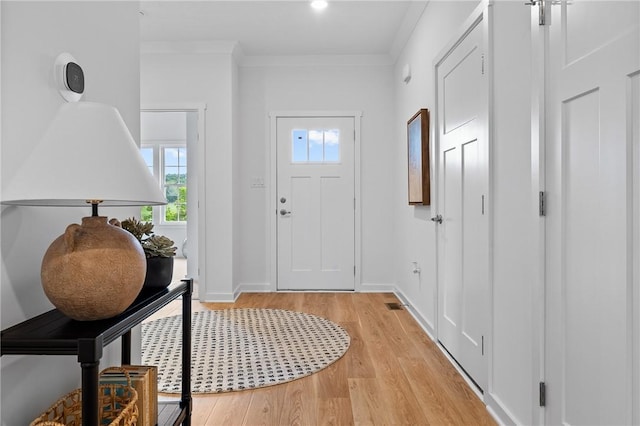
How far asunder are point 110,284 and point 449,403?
1.66 m

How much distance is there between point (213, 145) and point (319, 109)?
1.21 meters

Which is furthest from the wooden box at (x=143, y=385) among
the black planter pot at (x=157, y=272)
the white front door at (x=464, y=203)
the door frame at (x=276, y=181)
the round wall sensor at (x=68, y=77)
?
the door frame at (x=276, y=181)

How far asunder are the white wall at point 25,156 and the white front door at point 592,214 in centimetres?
153

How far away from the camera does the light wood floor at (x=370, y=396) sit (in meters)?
1.83

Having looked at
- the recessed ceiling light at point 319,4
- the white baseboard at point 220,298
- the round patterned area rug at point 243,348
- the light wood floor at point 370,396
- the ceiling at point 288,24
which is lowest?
the light wood floor at point 370,396

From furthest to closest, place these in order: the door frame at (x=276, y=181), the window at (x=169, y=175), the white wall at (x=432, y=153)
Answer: the window at (x=169, y=175), the door frame at (x=276, y=181), the white wall at (x=432, y=153)

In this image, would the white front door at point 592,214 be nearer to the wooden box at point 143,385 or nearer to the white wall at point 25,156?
the wooden box at point 143,385

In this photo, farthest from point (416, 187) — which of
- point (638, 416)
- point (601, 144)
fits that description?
point (638, 416)

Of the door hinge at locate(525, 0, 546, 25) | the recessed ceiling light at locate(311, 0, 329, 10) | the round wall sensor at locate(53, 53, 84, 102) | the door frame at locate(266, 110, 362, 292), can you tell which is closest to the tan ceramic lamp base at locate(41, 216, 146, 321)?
the round wall sensor at locate(53, 53, 84, 102)

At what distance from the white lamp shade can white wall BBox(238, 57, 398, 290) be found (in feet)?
11.4

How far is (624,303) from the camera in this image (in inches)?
43.0

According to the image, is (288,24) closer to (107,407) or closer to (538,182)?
(538,182)

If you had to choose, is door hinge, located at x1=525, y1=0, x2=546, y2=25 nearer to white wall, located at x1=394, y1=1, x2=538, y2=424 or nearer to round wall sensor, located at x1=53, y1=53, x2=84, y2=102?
white wall, located at x1=394, y1=1, x2=538, y2=424

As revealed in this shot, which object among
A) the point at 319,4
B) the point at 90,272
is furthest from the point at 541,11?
the point at 319,4
